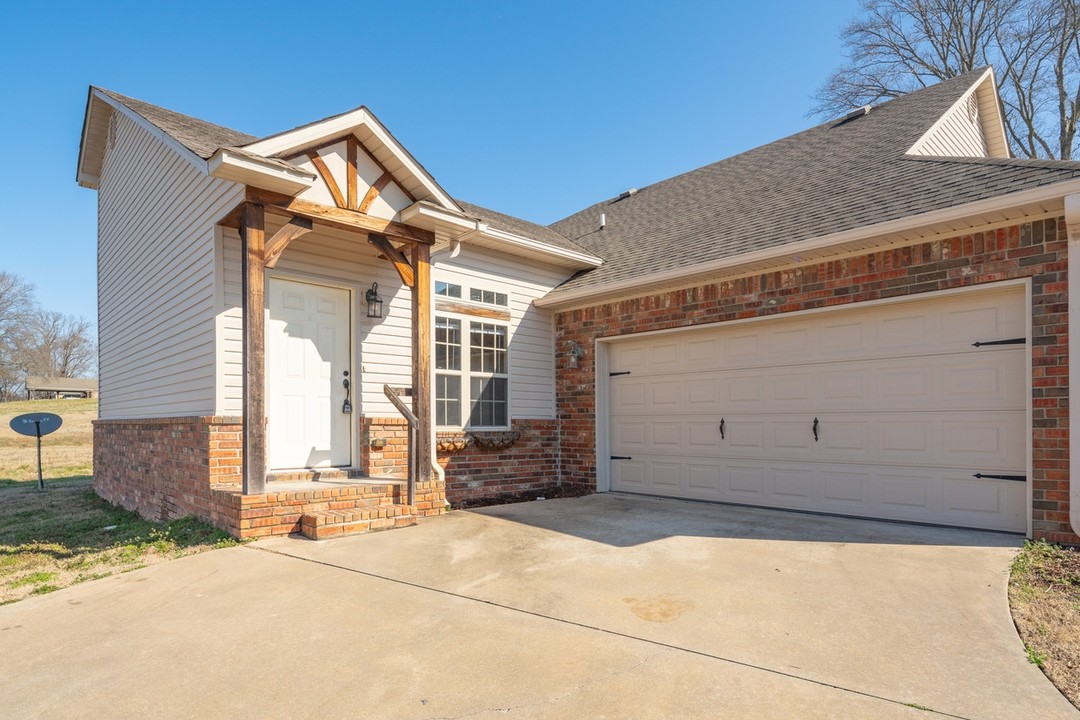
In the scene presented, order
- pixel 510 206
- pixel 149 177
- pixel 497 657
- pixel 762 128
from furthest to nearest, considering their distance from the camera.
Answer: pixel 762 128, pixel 510 206, pixel 149 177, pixel 497 657

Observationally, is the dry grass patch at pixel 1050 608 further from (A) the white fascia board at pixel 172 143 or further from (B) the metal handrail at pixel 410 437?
(A) the white fascia board at pixel 172 143

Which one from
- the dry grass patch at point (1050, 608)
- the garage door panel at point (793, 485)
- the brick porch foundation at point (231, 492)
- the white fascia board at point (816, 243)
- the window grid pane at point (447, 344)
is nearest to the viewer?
the dry grass patch at point (1050, 608)

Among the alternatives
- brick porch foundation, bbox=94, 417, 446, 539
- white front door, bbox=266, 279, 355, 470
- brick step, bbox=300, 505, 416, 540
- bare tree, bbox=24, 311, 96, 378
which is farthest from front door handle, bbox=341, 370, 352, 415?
bare tree, bbox=24, 311, 96, 378

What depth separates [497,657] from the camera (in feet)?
9.96

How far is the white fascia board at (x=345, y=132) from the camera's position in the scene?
→ 18.4ft

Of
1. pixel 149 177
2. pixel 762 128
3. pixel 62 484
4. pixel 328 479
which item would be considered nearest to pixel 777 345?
pixel 328 479

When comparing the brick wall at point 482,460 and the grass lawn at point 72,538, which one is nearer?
the grass lawn at point 72,538

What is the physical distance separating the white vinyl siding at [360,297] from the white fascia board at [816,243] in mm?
2511

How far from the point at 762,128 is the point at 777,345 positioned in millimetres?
11695

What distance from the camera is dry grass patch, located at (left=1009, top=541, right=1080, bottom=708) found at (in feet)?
9.60

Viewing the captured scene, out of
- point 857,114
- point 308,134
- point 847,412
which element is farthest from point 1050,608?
point 857,114

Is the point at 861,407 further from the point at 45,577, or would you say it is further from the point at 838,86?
the point at 838,86

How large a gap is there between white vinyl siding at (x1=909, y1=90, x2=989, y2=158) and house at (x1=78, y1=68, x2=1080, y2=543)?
0.09 metres

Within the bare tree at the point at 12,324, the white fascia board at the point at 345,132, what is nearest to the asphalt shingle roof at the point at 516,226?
the white fascia board at the point at 345,132
